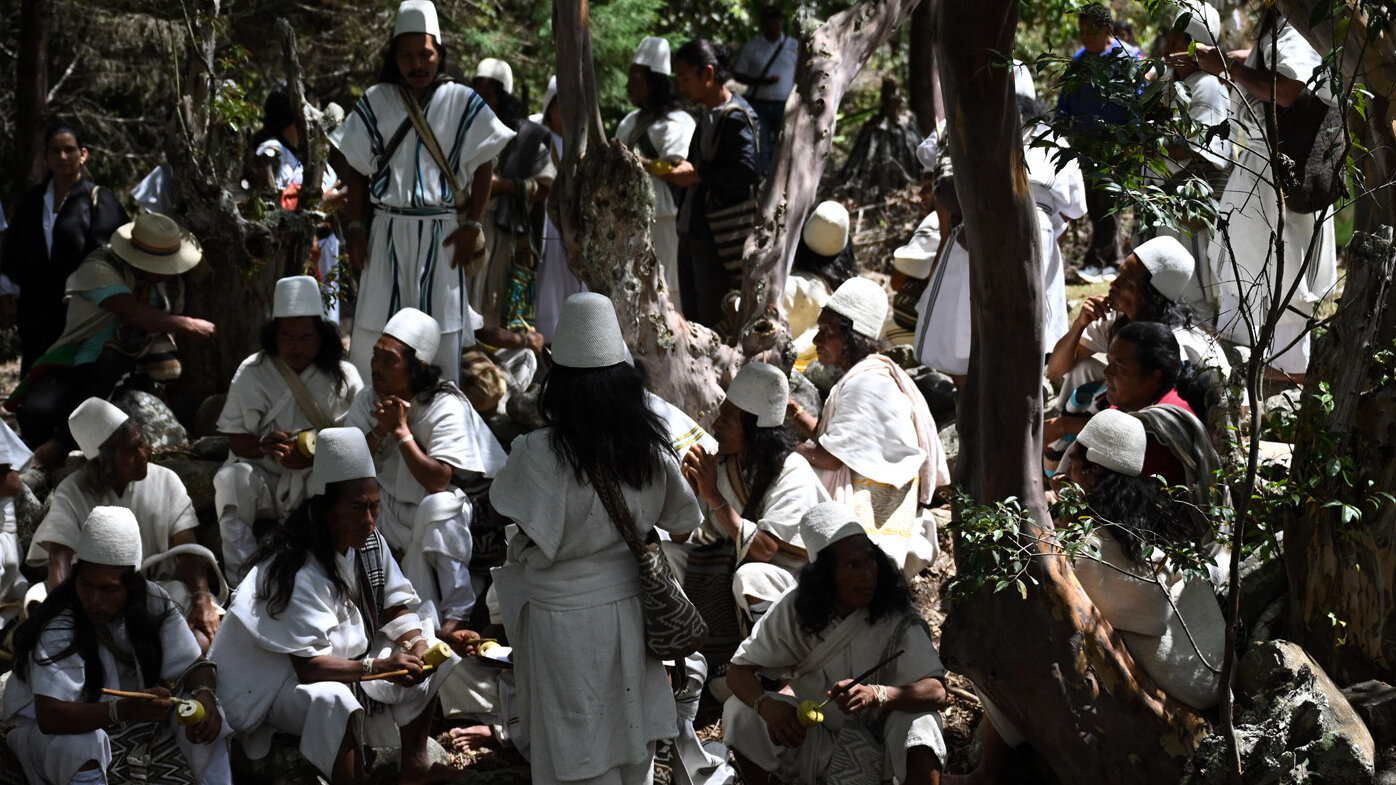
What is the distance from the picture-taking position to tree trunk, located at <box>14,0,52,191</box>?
920cm

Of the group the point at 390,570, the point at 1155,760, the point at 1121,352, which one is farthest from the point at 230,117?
the point at 1155,760

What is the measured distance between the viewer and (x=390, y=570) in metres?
5.36

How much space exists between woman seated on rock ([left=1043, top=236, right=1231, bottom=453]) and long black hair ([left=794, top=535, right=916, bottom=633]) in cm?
146

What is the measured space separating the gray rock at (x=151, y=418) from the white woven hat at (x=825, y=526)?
392 centimetres

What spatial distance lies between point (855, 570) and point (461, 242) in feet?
9.80

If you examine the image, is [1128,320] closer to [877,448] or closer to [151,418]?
[877,448]

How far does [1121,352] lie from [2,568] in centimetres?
468

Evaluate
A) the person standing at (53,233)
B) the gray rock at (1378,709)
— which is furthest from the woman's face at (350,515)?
the gray rock at (1378,709)

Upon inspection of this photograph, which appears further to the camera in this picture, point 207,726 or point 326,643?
point 326,643

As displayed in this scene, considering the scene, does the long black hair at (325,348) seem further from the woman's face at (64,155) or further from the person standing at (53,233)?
the woman's face at (64,155)

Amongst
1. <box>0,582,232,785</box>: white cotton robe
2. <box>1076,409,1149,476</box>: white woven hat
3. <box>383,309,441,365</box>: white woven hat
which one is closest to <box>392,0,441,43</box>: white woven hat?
<box>383,309,441,365</box>: white woven hat

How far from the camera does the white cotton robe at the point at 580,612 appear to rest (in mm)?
4285

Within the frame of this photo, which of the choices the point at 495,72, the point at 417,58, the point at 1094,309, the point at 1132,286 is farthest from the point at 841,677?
the point at 495,72

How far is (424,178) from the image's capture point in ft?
22.7
